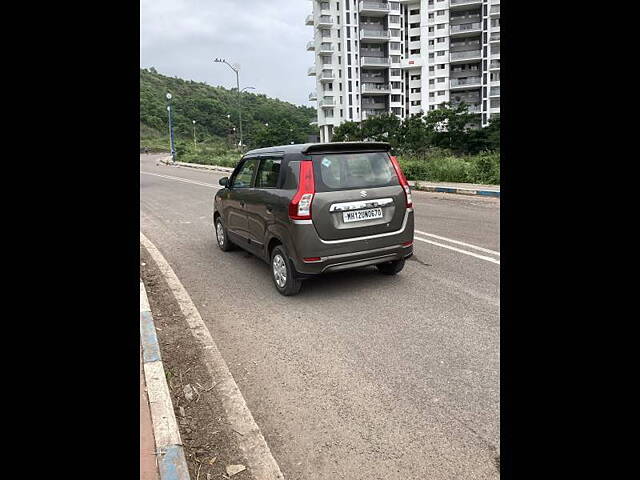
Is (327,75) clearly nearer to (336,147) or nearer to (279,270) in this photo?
(336,147)

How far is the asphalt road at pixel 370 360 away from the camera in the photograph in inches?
118

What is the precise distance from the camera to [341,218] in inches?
226

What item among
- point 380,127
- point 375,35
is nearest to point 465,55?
point 375,35

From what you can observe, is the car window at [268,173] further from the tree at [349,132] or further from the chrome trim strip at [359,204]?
the tree at [349,132]

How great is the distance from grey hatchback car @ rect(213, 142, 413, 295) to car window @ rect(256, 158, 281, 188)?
1cm

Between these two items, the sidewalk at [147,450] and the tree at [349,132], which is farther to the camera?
the tree at [349,132]

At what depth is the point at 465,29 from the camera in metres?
70.6

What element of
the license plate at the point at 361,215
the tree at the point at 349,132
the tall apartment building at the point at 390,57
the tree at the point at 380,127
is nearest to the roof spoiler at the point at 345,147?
the license plate at the point at 361,215

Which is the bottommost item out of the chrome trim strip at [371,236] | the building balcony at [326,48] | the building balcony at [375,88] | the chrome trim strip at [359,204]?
the chrome trim strip at [371,236]

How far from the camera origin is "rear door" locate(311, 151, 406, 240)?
224 inches

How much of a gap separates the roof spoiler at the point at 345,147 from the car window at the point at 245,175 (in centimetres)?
139
